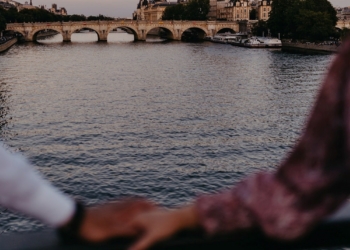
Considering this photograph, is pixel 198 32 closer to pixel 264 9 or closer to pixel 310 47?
pixel 264 9

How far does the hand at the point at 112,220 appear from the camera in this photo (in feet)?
3.11

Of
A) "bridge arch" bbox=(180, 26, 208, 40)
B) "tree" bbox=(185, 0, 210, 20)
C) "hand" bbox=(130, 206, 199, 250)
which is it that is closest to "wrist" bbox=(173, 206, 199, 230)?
"hand" bbox=(130, 206, 199, 250)

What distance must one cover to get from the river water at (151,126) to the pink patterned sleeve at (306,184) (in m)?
8.81

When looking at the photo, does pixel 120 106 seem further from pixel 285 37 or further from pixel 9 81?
pixel 285 37

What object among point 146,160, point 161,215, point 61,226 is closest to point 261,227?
point 161,215

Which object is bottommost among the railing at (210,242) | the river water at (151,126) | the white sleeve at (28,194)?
the river water at (151,126)

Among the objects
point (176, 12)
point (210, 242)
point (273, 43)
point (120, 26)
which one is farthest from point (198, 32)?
point (210, 242)

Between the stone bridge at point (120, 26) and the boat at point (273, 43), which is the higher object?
the stone bridge at point (120, 26)

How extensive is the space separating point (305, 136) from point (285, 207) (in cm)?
12

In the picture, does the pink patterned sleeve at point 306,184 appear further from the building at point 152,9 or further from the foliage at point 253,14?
the building at point 152,9

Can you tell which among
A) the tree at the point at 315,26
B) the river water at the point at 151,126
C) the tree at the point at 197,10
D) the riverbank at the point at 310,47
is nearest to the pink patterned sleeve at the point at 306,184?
the river water at the point at 151,126

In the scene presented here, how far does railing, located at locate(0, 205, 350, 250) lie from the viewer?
967 millimetres

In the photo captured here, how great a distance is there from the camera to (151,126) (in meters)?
16.6

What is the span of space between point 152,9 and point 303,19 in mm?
79253
